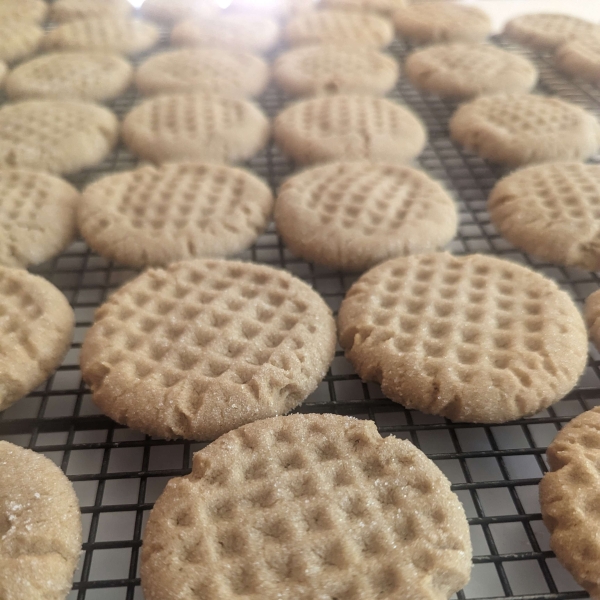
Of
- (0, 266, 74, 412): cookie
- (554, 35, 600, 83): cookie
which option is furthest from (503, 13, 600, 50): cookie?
(0, 266, 74, 412): cookie

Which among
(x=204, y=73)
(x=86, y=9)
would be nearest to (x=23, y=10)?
(x=86, y=9)

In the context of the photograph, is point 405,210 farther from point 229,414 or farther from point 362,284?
point 229,414

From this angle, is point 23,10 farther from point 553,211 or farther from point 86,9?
point 553,211

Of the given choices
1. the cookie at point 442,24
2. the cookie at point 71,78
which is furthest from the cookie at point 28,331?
the cookie at point 442,24

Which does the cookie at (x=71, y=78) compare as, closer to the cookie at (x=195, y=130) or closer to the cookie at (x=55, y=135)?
the cookie at (x=55, y=135)

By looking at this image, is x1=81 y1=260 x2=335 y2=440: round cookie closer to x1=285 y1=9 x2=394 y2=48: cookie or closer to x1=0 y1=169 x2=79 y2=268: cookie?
x1=0 y1=169 x2=79 y2=268: cookie

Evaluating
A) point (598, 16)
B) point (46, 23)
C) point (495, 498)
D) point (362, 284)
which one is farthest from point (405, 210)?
point (598, 16)

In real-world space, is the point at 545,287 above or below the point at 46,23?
above
